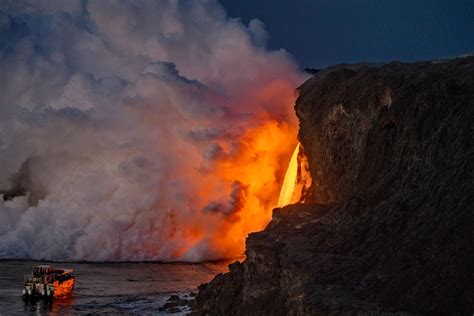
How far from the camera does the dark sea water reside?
70688 mm

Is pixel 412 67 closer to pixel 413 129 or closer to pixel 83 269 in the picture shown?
pixel 413 129

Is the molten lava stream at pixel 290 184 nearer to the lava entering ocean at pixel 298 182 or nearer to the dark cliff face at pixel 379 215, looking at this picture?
the lava entering ocean at pixel 298 182

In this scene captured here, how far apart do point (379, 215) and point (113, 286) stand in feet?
180

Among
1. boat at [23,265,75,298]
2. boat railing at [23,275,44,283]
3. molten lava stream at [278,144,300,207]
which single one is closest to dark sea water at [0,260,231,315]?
boat at [23,265,75,298]

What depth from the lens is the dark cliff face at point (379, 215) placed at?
3188 cm

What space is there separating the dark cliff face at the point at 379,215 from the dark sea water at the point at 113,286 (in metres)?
18.6

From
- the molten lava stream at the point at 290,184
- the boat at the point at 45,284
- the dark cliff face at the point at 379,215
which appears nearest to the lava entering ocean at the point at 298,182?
the molten lava stream at the point at 290,184

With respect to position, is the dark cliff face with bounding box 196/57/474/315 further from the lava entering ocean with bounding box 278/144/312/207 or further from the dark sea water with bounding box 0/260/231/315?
the dark sea water with bounding box 0/260/231/315

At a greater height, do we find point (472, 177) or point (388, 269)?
point (472, 177)

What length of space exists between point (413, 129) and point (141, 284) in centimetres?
5508

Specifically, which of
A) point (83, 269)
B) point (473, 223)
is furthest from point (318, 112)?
point (83, 269)

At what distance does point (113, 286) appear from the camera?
87.4 m

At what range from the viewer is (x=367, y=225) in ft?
131

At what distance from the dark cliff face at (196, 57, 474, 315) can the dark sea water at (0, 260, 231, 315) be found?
18618 mm
